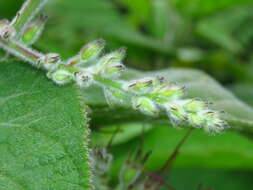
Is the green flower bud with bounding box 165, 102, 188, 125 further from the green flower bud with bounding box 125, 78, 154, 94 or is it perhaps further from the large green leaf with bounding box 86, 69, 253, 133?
the large green leaf with bounding box 86, 69, 253, 133

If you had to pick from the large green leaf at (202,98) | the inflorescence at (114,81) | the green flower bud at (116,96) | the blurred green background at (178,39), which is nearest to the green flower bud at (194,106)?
the inflorescence at (114,81)

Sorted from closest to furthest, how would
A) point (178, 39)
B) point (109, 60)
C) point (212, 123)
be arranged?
point (212, 123)
point (109, 60)
point (178, 39)

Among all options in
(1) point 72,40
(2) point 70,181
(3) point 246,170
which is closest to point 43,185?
(2) point 70,181

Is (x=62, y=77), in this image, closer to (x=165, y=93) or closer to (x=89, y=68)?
(x=89, y=68)

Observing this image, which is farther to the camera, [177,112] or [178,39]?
[178,39]

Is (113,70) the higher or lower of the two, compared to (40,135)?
higher

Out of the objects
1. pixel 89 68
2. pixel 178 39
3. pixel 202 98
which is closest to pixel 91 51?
pixel 89 68

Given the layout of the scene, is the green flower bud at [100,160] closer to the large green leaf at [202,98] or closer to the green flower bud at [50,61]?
the large green leaf at [202,98]
